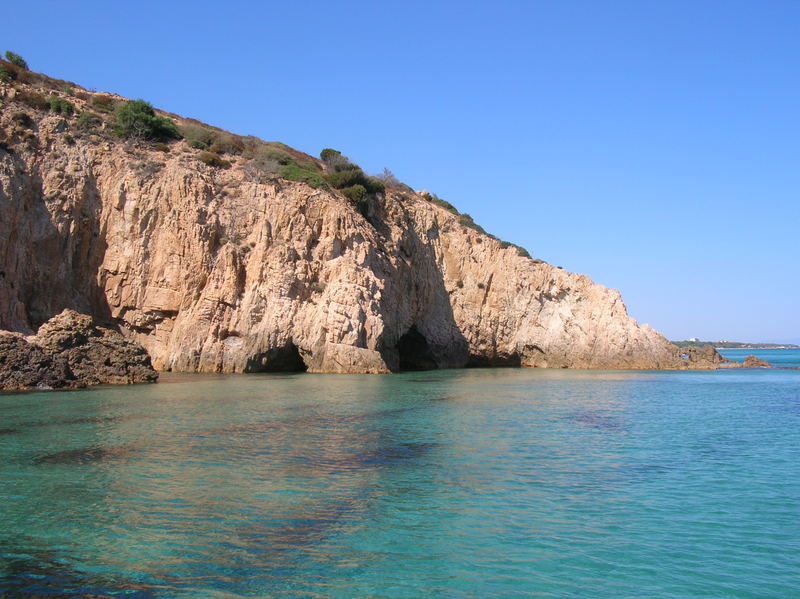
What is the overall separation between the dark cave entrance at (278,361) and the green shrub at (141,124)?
48.4 ft

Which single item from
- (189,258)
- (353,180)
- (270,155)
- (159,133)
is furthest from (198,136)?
(189,258)

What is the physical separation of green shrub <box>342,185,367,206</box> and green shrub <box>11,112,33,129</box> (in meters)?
17.5

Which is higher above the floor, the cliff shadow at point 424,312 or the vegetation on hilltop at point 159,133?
the vegetation on hilltop at point 159,133

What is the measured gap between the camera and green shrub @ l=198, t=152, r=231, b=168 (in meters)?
38.6

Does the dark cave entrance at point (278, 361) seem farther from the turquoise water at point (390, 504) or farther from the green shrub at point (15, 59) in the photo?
the green shrub at point (15, 59)

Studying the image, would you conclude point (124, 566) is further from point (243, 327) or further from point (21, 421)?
point (243, 327)

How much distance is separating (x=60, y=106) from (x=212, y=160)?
833cm

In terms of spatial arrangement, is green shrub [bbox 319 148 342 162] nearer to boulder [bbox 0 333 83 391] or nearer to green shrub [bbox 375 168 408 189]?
green shrub [bbox 375 168 408 189]

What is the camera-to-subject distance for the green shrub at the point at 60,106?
118 ft

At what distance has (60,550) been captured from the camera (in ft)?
23.9

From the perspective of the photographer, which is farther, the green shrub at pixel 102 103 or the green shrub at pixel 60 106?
the green shrub at pixel 102 103

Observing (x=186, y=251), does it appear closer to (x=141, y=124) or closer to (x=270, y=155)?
(x=141, y=124)

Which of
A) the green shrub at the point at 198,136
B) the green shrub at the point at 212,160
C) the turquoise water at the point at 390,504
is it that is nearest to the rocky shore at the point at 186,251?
the green shrub at the point at 212,160

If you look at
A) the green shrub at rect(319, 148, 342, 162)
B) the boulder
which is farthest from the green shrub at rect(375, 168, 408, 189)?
the boulder
